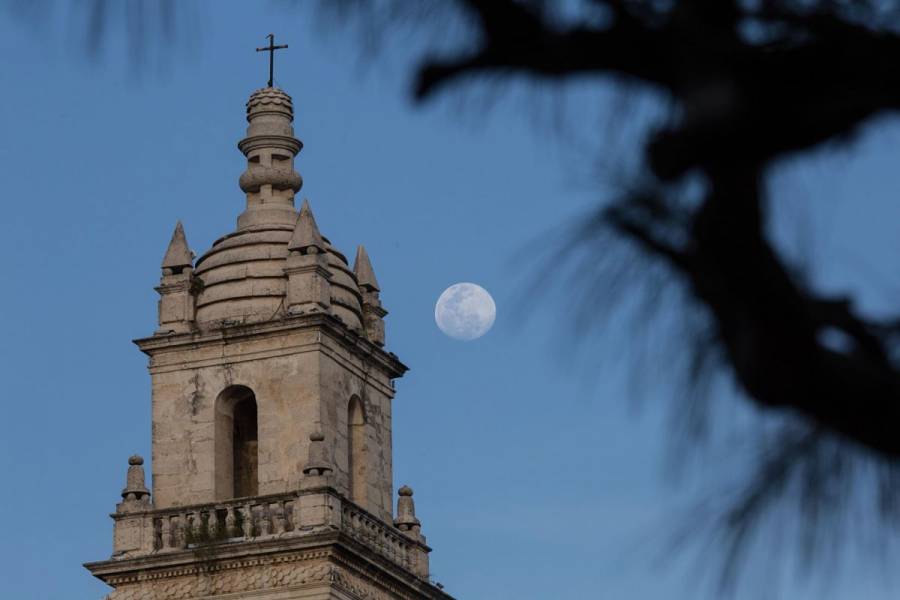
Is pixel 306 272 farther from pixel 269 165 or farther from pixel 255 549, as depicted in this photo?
pixel 255 549

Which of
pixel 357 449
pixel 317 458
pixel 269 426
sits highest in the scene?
pixel 357 449

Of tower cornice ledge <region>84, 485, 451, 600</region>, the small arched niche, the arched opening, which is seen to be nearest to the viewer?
tower cornice ledge <region>84, 485, 451, 600</region>

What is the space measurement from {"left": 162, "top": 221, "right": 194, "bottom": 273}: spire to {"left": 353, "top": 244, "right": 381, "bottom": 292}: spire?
2537 millimetres

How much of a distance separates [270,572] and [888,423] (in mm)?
25724

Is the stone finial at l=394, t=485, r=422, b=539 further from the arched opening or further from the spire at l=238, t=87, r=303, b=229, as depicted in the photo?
the spire at l=238, t=87, r=303, b=229

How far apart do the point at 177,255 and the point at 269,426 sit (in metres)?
3.62

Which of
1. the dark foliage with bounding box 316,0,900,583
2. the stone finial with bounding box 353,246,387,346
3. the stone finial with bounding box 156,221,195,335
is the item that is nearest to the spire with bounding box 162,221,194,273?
the stone finial with bounding box 156,221,195,335

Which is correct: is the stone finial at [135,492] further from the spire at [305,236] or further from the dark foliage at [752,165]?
the dark foliage at [752,165]

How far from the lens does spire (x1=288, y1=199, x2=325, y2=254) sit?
33.0 metres

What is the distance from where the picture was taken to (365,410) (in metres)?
33.5

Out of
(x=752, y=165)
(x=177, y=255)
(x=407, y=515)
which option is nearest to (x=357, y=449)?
(x=407, y=515)

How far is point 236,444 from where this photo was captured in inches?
1323

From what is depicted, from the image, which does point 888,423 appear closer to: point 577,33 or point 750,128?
point 750,128

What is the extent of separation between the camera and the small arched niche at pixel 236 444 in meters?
32.4
